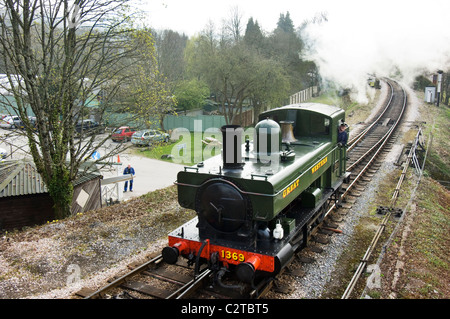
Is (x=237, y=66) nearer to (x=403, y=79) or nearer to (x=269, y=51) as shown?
(x=269, y=51)

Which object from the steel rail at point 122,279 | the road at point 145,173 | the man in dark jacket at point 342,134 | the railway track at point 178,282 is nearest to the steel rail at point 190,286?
the railway track at point 178,282

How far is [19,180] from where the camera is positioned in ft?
41.3

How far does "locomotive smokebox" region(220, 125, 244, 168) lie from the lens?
713 cm

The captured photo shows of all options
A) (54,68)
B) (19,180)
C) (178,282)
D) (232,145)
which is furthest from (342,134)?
(19,180)

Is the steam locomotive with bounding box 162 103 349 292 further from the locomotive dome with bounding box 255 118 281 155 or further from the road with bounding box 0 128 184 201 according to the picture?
the road with bounding box 0 128 184 201

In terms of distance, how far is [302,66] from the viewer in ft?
131

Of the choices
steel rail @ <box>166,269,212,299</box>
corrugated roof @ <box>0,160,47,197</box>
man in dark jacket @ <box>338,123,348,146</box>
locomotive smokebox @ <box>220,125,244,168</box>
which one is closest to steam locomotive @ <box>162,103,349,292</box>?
locomotive smokebox @ <box>220,125,244,168</box>

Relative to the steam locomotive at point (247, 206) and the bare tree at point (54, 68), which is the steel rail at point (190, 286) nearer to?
the steam locomotive at point (247, 206)

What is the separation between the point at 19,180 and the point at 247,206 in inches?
378

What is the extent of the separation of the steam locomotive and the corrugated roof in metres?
7.38

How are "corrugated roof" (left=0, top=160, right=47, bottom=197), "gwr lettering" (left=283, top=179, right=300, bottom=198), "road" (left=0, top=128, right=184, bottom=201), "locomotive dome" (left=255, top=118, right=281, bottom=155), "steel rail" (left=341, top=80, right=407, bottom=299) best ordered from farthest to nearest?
1. "road" (left=0, top=128, right=184, bottom=201)
2. "corrugated roof" (left=0, top=160, right=47, bottom=197)
3. "locomotive dome" (left=255, top=118, right=281, bottom=155)
4. "gwr lettering" (left=283, top=179, right=300, bottom=198)
5. "steel rail" (left=341, top=80, right=407, bottom=299)

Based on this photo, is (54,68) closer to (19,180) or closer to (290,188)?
(19,180)

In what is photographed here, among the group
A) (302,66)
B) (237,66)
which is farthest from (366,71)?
(237,66)
